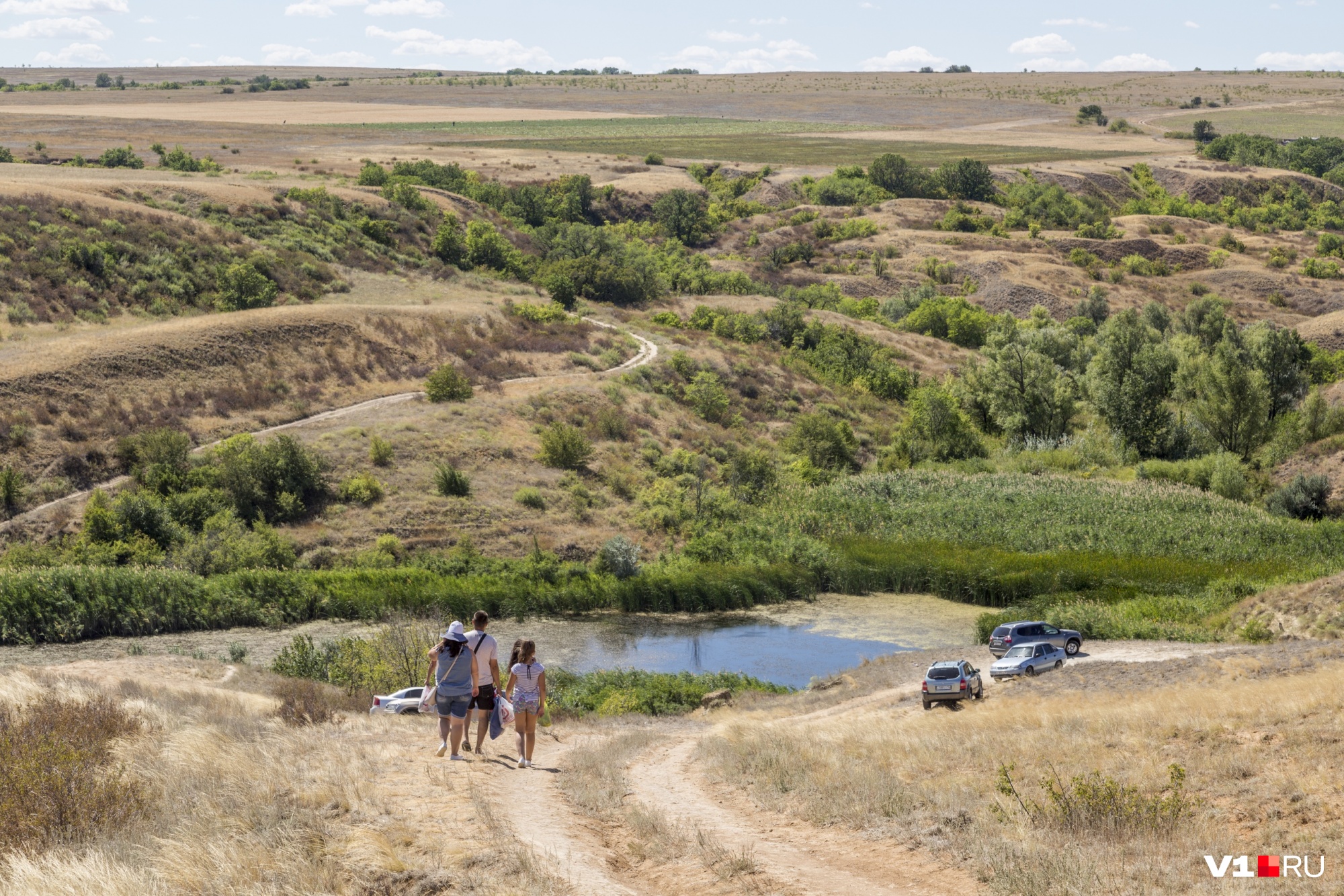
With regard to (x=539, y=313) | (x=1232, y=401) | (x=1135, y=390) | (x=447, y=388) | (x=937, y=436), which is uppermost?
(x=539, y=313)

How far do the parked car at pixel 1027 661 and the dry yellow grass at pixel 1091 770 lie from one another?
260 inches

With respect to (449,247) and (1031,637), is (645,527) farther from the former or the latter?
(449,247)

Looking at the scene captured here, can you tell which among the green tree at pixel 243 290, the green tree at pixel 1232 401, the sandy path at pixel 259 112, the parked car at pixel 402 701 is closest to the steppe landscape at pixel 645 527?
the green tree at pixel 1232 401

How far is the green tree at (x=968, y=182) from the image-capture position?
14038 cm

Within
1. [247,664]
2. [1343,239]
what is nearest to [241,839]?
[247,664]

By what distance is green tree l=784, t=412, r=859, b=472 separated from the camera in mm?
66062

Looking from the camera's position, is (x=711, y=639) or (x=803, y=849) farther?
(x=711, y=639)

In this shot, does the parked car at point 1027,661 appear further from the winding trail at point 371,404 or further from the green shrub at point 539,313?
the green shrub at point 539,313

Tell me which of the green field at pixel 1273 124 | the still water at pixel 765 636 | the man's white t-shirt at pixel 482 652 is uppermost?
the green field at pixel 1273 124

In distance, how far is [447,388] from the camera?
6128 centimetres

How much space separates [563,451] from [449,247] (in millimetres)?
38192

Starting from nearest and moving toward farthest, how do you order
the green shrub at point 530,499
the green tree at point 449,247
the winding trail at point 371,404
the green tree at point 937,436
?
the winding trail at point 371,404
the green shrub at point 530,499
the green tree at point 937,436
the green tree at point 449,247

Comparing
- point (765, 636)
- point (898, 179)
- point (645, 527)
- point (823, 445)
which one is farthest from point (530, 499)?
point (898, 179)

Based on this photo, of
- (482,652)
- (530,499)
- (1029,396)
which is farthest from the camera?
(1029,396)
